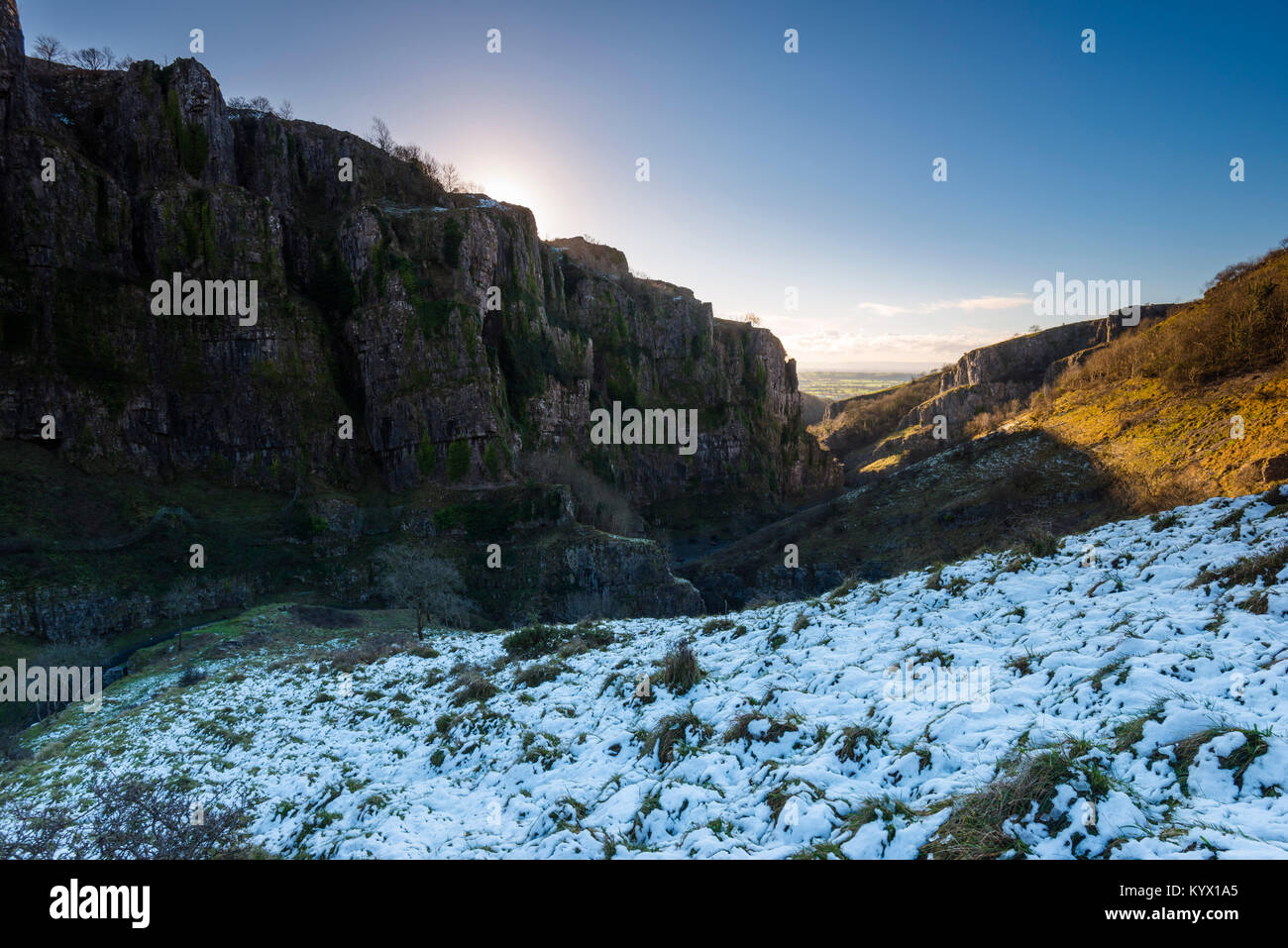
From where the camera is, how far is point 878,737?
7.15 metres

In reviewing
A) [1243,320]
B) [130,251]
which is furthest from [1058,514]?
[130,251]

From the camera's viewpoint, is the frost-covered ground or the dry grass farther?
the dry grass

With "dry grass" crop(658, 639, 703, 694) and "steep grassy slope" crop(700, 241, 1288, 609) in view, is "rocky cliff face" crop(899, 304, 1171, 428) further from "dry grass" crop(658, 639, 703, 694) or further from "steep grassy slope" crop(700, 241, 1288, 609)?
"dry grass" crop(658, 639, 703, 694)

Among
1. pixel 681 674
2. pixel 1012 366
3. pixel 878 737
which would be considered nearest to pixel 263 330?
pixel 681 674

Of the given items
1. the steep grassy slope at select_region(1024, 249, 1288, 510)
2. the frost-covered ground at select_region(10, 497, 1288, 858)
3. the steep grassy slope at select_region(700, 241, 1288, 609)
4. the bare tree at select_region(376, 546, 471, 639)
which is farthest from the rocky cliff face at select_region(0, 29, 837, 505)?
the steep grassy slope at select_region(1024, 249, 1288, 510)

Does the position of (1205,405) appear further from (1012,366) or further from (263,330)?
(1012,366)

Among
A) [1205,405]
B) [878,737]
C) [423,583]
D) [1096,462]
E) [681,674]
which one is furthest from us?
[423,583]

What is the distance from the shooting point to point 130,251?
5806cm

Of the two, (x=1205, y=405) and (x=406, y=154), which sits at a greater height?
(x=406, y=154)

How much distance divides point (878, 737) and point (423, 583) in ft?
168

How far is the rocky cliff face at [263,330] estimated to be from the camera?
52031mm

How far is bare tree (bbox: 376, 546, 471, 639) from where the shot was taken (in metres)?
49.4

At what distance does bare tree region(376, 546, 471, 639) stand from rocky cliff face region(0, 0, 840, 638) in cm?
278

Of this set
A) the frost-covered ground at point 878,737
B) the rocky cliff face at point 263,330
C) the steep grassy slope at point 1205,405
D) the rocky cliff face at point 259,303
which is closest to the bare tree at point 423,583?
the rocky cliff face at point 263,330
